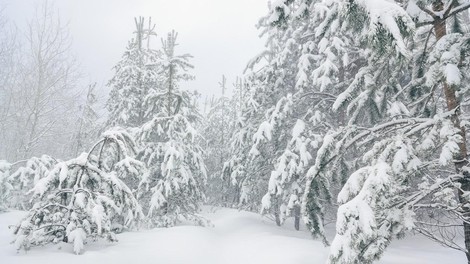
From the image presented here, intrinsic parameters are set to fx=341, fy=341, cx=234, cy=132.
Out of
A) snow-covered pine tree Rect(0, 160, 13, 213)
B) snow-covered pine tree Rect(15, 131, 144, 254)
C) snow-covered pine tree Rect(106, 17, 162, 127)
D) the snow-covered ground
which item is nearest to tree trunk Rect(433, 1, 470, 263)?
the snow-covered ground

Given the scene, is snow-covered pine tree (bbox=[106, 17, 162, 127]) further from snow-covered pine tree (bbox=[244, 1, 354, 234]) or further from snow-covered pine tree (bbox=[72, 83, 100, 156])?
snow-covered pine tree (bbox=[244, 1, 354, 234])

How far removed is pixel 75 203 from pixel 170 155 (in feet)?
19.9

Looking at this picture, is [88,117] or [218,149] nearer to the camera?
[88,117]

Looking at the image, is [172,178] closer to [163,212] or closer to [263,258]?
[163,212]

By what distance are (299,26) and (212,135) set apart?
1746 centimetres

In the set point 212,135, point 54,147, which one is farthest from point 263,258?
point 54,147

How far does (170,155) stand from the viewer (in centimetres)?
1308

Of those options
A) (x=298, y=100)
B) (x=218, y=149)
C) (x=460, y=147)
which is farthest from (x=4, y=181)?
(x=218, y=149)

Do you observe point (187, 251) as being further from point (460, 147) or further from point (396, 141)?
point (460, 147)

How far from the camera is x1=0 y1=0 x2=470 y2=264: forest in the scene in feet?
16.5

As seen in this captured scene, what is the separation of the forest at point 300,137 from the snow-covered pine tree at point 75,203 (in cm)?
3

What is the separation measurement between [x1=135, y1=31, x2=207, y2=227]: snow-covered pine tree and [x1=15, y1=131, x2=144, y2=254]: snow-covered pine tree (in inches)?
198

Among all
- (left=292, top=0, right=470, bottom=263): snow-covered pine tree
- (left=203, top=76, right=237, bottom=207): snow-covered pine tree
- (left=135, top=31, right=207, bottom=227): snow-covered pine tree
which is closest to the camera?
(left=292, top=0, right=470, bottom=263): snow-covered pine tree

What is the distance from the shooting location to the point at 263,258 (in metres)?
8.87
